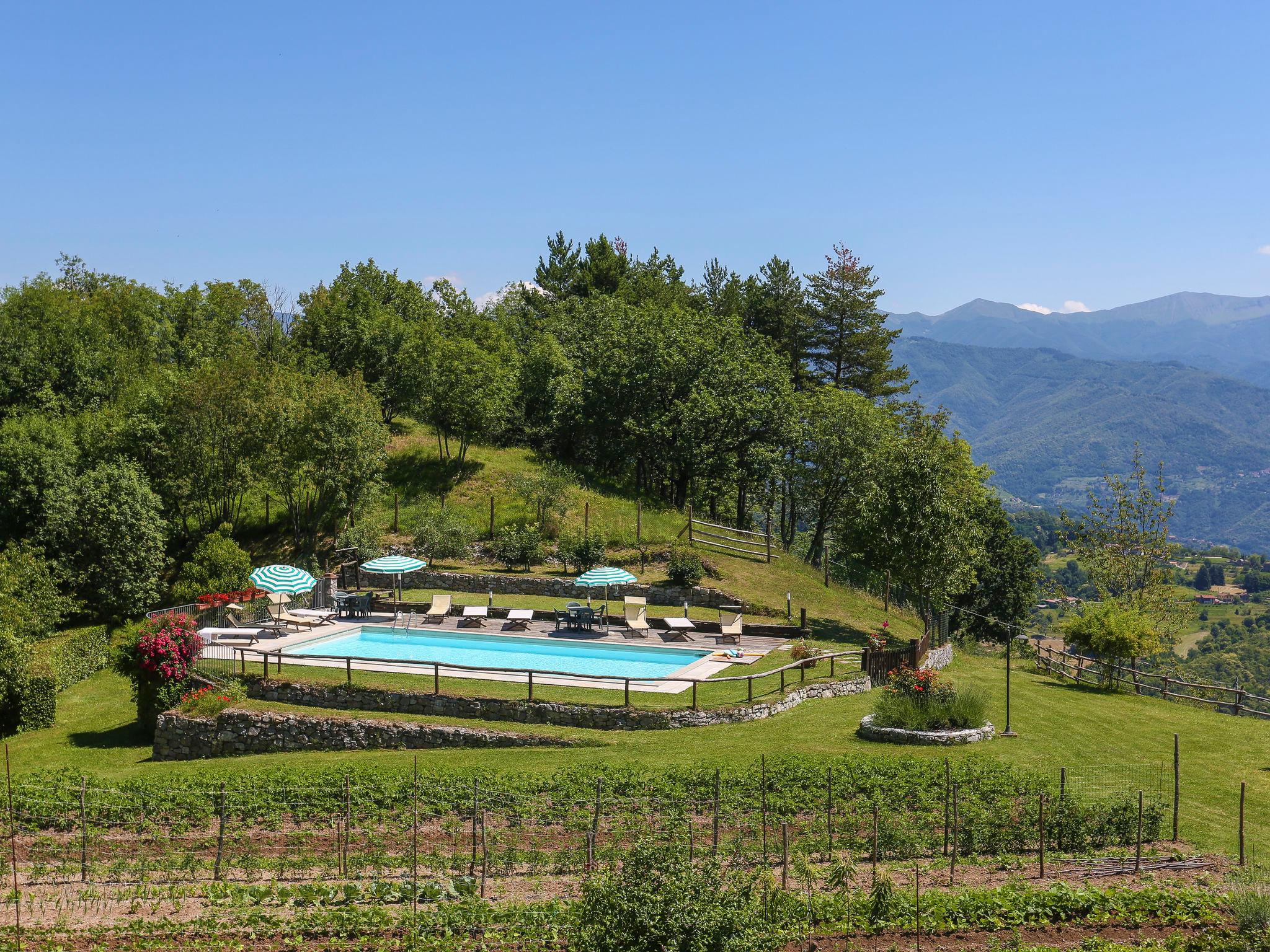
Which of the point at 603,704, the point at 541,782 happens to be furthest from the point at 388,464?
the point at 541,782

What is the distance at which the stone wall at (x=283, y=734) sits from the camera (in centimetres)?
2098

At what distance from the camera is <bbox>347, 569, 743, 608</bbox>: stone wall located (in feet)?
109

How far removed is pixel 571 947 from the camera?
1005cm

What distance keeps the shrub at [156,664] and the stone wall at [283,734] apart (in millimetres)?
968

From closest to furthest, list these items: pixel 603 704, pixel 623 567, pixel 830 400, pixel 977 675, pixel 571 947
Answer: pixel 571 947 → pixel 603 704 → pixel 977 675 → pixel 623 567 → pixel 830 400

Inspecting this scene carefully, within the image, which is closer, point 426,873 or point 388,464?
point 426,873

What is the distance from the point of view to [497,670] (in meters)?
22.7

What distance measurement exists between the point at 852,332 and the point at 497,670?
3995 centimetres

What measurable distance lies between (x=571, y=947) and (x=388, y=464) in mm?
38661

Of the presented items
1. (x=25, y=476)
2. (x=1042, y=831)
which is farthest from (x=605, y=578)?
(x=25, y=476)

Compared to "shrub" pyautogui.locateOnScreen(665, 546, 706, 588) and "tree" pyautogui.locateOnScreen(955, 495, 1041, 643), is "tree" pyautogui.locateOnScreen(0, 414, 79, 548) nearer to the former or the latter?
"shrub" pyautogui.locateOnScreen(665, 546, 706, 588)

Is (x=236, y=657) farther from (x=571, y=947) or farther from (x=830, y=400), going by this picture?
(x=830, y=400)

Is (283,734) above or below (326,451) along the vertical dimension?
below

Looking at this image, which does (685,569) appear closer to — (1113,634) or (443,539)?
(443,539)
